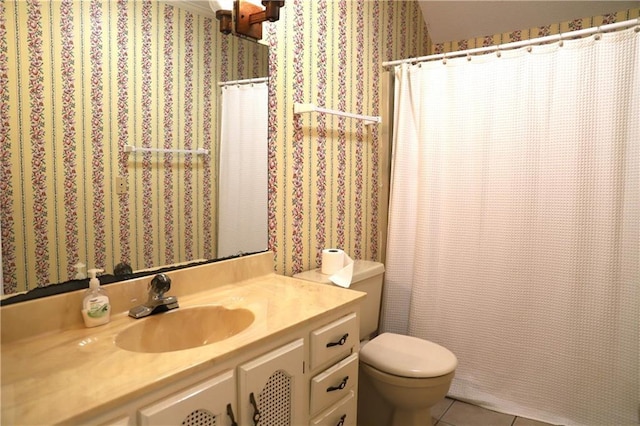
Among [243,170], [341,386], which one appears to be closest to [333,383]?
[341,386]

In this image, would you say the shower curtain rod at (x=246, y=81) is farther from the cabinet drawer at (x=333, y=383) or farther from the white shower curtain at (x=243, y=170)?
the cabinet drawer at (x=333, y=383)

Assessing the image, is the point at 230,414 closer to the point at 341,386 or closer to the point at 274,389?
the point at 274,389

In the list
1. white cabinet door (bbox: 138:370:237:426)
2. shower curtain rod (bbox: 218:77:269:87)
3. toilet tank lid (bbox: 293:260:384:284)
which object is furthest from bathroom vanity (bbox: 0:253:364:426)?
shower curtain rod (bbox: 218:77:269:87)

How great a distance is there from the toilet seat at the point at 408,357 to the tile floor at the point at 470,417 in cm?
50

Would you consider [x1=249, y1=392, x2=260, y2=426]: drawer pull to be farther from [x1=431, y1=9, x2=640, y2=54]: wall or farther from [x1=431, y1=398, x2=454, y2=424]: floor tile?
[x1=431, y1=9, x2=640, y2=54]: wall

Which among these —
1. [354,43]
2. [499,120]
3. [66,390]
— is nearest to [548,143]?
[499,120]

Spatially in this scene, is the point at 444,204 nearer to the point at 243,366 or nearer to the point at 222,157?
the point at 222,157

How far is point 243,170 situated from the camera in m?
1.80

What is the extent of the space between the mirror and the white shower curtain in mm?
50

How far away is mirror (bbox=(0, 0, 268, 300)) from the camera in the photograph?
3.84 feet

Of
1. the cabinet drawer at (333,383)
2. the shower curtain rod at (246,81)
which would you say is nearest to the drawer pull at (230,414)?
the cabinet drawer at (333,383)

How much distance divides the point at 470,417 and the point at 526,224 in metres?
1.05

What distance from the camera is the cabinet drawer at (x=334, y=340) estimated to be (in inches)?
55.2

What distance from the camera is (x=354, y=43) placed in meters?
2.37
